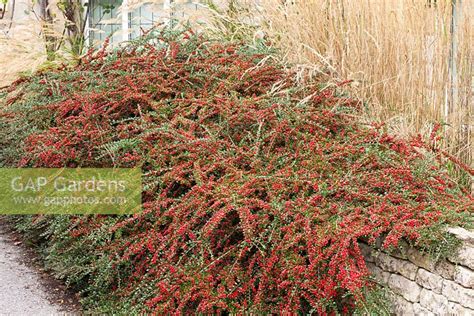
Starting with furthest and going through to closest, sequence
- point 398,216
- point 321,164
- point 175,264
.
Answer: point 321,164
point 175,264
point 398,216

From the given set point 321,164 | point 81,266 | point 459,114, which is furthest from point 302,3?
point 81,266

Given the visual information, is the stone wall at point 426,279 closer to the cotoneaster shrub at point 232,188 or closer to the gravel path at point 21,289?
the cotoneaster shrub at point 232,188

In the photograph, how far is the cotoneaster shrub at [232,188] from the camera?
2.56 m

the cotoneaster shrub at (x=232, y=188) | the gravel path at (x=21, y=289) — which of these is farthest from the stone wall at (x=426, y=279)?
the gravel path at (x=21, y=289)

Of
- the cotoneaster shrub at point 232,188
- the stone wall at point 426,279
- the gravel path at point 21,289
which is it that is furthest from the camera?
the gravel path at point 21,289

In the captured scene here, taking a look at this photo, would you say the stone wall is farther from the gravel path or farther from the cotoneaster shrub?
the gravel path

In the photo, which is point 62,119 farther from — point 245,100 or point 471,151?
point 471,151

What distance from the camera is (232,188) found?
2881mm

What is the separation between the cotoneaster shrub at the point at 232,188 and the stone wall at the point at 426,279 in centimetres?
11

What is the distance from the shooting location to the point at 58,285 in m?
3.36

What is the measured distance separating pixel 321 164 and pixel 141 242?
3.03ft

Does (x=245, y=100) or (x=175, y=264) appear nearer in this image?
(x=175, y=264)

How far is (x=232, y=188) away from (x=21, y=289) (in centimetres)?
127

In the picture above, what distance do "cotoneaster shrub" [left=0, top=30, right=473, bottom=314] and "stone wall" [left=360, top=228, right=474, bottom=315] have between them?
0.11 metres
